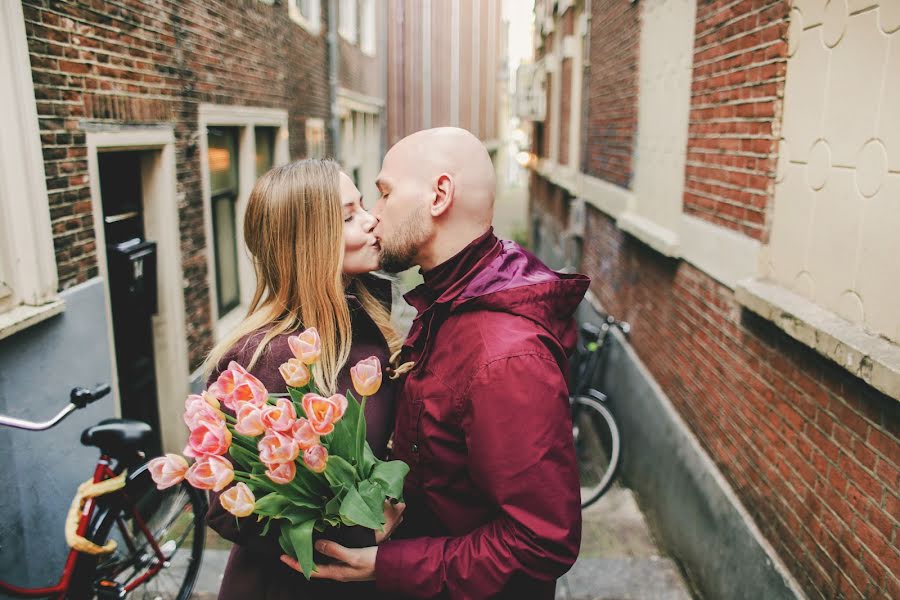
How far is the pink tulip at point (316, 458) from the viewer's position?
4.54ft

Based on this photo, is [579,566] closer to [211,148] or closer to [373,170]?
[211,148]

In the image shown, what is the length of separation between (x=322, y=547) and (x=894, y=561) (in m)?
1.70

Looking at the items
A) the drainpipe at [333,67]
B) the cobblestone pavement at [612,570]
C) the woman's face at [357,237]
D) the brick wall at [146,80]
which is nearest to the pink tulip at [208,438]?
the woman's face at [357,237]

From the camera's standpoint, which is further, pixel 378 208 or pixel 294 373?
pixel 378 208

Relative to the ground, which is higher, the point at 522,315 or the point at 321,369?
the point at 522,315

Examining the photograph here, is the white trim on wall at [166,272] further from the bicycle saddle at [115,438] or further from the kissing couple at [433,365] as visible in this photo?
the kissing couple at [433,365]

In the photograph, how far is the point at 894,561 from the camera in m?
2.05

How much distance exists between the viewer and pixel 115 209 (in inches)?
173

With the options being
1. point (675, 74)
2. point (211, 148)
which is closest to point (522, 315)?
point (675, 74)

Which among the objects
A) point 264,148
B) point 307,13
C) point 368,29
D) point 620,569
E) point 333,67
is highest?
point 368,29

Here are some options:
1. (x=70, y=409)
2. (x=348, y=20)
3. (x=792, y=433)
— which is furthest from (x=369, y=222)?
(x=348, y=20)

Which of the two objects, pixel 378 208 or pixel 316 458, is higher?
pixel 378 208

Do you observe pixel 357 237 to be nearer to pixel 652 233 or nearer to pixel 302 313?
pixel 302 313

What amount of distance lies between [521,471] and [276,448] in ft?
1.64
